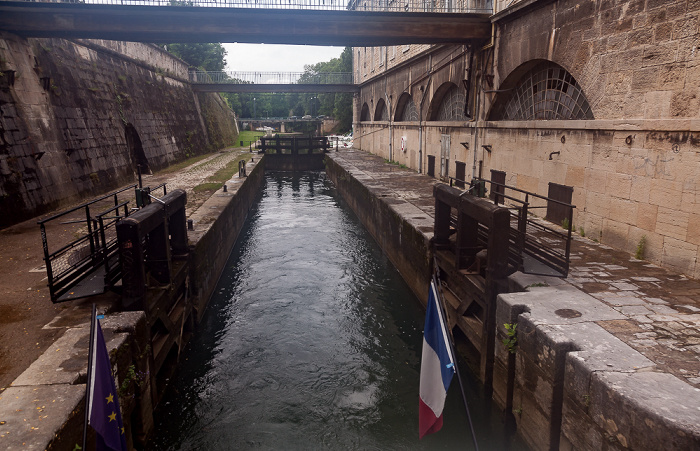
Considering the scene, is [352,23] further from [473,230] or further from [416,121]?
[416,121]

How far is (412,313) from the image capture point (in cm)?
988

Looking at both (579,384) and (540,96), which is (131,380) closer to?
(579,384)

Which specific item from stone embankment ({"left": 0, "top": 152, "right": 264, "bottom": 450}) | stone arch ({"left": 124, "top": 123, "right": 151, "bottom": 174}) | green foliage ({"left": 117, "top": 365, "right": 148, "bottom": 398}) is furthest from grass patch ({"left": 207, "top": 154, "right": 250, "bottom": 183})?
green foliage ({"left": 117, "top": 365, "right": 148, "bottom": 398})

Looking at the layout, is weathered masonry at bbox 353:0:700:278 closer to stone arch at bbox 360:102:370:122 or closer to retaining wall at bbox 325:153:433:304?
retaining wall at bbox 325:153:433:304

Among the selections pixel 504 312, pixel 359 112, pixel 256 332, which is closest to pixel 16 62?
pixel 256 332

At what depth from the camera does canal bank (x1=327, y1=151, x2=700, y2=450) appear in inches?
141

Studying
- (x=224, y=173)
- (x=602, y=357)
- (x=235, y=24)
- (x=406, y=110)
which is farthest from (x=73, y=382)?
(x=406, y=110)

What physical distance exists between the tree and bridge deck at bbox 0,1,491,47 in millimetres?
37174

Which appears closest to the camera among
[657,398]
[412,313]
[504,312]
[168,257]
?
[657,398]

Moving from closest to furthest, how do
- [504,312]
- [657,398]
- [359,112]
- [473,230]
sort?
[657,398] → [504,312] → [473,230] → [359,112]

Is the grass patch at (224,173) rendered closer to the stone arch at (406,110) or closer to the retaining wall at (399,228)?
the retaining wall at (399,228)

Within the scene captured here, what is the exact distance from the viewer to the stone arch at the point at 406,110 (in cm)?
2203

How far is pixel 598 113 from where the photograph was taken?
8.70m

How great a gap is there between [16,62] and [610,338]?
14.2 meters
